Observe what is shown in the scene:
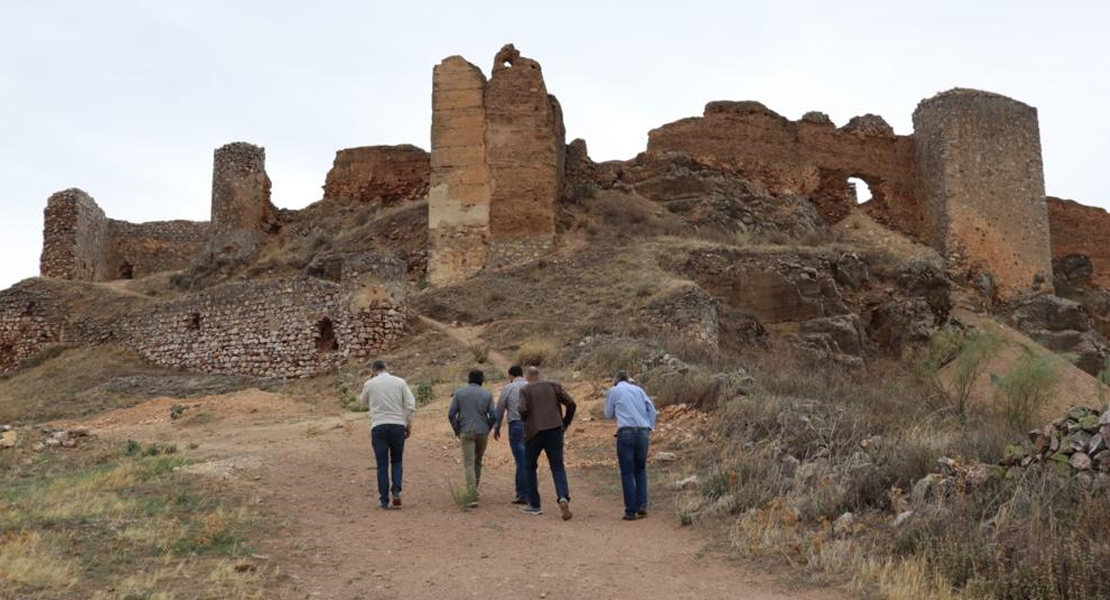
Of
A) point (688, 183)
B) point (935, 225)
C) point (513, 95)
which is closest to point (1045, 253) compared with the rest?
point (935, 225)

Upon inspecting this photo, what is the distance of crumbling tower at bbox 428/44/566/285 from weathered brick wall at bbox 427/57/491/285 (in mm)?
A: 22

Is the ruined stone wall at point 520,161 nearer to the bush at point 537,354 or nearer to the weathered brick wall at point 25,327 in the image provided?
the bush at point 537,354

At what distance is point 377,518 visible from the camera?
28.2ft

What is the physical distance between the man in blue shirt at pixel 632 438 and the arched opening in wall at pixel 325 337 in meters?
10.9

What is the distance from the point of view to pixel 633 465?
8.73 meters

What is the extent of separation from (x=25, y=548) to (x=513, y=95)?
17938mm

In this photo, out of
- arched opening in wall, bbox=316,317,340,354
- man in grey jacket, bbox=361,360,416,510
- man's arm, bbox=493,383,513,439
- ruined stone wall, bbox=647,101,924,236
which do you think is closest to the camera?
man in grey jacket, bbox=361,360,416,510

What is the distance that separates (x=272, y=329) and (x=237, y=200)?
28.8 feet

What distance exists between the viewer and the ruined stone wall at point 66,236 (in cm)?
2839

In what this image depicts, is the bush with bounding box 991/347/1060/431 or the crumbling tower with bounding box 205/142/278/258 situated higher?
the crumbling tower with bounding box 205/142/278/258

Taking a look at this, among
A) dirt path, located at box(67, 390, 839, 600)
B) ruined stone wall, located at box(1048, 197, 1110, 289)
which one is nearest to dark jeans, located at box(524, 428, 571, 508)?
dirt path, located at box(67, 390, 839, 600)

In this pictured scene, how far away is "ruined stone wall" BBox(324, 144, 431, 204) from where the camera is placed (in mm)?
28297

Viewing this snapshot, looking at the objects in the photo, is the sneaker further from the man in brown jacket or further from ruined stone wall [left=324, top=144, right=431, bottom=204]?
ruined stone wall [left=324, top=144, right=431, bottom=204]

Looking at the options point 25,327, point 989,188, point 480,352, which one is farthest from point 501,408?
point 989,188
